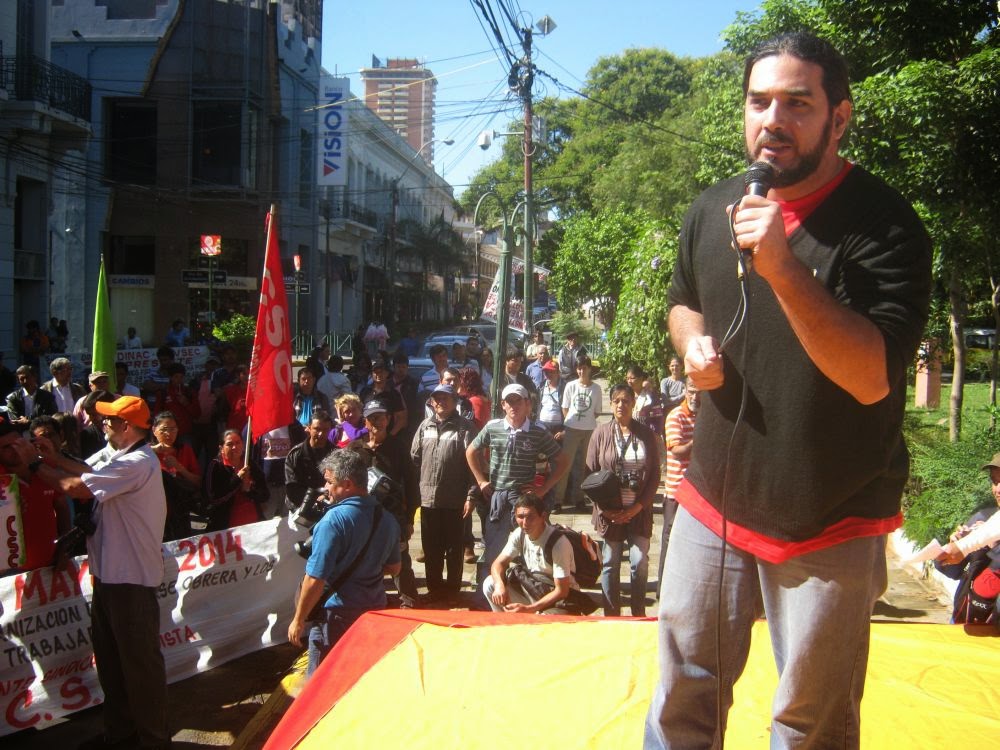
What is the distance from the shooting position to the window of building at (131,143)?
1190 inches

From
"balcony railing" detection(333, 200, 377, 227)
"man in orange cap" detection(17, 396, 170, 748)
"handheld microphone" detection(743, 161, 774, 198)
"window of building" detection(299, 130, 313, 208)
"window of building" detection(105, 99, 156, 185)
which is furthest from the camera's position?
"balcony railing" detection(333, 200, 377, 227)

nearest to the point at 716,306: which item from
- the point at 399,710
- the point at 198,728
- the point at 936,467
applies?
the point at 399,710

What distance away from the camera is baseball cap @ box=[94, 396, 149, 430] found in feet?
15.7

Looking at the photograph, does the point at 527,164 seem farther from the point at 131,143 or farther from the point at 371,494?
the point at 371,494

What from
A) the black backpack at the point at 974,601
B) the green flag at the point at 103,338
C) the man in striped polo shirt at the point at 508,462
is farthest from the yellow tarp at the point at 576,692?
the green flag at the point at 103,338

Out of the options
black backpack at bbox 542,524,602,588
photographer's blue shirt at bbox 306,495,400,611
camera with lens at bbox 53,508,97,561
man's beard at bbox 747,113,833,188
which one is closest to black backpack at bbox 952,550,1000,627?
black backpack at bbox 542,524,602,588

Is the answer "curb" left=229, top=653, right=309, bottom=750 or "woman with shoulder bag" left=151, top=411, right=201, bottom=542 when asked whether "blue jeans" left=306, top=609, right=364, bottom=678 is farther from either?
"woman with shoulder bag" left=151, top=411, right=201, bottom=542

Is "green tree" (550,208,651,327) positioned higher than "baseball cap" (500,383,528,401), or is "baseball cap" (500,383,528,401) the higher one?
"green tree" (550,208,651,327)

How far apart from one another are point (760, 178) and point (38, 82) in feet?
68.3

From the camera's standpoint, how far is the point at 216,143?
3053 centimetres

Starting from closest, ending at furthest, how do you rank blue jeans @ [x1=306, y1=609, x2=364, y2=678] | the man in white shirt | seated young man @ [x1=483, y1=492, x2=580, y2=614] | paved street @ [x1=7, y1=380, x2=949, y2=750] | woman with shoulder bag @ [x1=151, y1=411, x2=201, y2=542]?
blue jeans @ [x1=306, y1=609, x2=364, y2=678] < paved street @ [x1=7, y1=380, x2=949, y2=750] < seated young man @ [x1=483, y1=492, x2=580, y2=614] < woman with shoulder bag @ [x1=151, y1=411, x2=201, y2=542] < the man in white shirt

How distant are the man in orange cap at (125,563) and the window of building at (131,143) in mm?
27510

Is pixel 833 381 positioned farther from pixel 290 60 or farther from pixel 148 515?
pixel 290 60

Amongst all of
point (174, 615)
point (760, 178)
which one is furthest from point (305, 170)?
point (760, 178)
